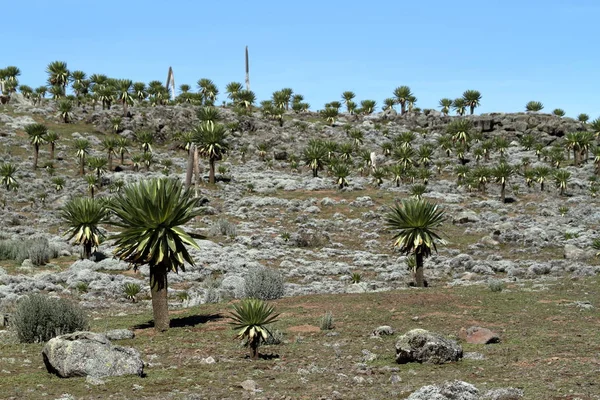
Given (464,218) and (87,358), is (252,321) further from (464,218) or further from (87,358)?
(464,218)

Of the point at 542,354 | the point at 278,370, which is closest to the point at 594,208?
the point at 542,354

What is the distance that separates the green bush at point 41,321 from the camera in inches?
576

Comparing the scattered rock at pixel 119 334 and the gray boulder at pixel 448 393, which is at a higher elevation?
the gray boulder at pixel 448 393

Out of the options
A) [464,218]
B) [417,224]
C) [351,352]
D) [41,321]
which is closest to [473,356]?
[351,352]

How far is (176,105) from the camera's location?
94.9 metres

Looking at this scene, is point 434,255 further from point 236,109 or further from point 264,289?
point 236,109

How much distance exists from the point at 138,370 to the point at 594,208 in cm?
4987

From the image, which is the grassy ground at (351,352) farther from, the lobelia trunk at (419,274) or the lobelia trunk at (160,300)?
the lobelia trunk at (419,274)

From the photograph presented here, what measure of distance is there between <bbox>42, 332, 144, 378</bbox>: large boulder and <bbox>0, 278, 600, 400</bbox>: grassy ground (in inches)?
10.9

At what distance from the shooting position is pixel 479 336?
13.9 metres

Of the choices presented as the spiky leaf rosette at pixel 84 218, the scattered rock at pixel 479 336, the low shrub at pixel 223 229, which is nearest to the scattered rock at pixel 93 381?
the scattered rock at pixel 479 336

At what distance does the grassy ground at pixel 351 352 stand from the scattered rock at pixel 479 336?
1.03 ft

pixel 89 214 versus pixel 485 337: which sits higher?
pixel 89 214

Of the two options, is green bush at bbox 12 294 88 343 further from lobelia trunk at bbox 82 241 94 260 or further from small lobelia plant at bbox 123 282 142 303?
lobelia trunk at bbox 82 241 94 260
